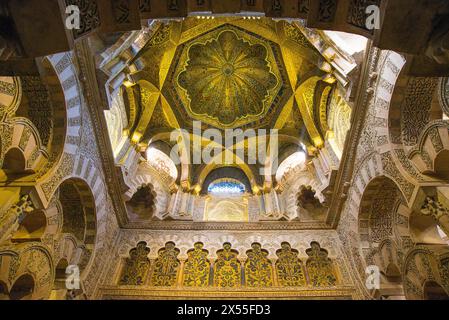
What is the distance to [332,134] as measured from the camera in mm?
8336

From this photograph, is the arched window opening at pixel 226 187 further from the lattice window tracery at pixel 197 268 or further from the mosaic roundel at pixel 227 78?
the lattice window tracery at pixel 197 268

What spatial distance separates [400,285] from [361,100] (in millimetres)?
3949

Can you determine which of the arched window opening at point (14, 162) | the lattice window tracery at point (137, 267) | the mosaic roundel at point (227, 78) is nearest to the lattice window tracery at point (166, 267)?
the lattice window tracery at point (137, 267)

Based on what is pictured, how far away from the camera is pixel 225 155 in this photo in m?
10.8

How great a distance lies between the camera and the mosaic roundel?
9.94 metres

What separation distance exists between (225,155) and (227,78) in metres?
2.82

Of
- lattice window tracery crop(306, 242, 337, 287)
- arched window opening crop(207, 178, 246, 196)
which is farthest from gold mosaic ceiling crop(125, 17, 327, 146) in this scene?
lattice window tracery crop(306, 242, 337, 287)

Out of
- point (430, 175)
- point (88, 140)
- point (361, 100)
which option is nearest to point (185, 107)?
point (88, 140)

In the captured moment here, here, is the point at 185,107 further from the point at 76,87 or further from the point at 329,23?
the point at 329,23

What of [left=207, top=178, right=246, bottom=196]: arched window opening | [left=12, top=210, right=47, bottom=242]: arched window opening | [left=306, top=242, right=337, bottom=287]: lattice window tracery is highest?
[left=207, top=178, right=246, bottom=196]: arched window opening

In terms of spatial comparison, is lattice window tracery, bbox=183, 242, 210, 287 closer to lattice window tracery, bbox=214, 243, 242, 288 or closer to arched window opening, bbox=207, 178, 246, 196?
lattice window tracery, bbox=214, 243, 242, 288

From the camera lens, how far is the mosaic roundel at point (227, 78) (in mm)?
9938

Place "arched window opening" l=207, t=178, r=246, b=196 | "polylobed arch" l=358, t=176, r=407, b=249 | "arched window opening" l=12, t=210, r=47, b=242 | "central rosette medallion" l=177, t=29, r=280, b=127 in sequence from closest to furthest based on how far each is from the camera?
"arched window opening" l=12, t=210, r=47, b=242 < "polylobed arch" l=358, t=176, r=407, b=249 < "arched window opening" l=207, t=178, r=246, b=196 < "central rosette medallion" l=177, t=29, r=280, b=127

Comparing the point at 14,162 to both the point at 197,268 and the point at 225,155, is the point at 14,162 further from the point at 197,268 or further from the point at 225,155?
the point at 225,155
